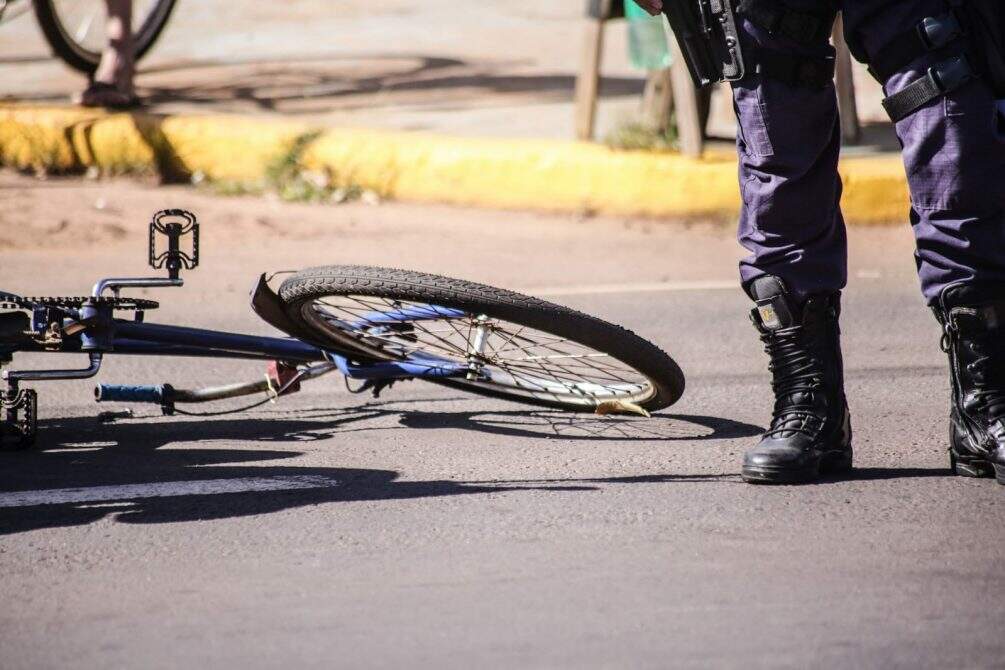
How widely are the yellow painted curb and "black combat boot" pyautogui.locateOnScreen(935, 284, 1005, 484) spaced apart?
3.39 metres

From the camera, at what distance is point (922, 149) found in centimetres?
287

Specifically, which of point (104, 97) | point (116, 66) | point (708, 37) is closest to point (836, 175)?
point (708, 37)

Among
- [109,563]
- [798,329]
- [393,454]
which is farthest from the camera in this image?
[393,454]

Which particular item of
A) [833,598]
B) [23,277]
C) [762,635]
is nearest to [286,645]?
[762,635]

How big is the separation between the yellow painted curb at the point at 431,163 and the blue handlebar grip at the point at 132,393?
3467 mm

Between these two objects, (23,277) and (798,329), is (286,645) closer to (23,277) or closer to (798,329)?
(798,329)

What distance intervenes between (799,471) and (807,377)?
0.71ft

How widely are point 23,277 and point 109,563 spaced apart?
3082 millimetres

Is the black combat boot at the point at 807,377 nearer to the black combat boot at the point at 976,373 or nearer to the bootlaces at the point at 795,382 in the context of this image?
the bootlaces at the point at 795,382

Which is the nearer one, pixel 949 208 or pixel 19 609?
pixel 19 609

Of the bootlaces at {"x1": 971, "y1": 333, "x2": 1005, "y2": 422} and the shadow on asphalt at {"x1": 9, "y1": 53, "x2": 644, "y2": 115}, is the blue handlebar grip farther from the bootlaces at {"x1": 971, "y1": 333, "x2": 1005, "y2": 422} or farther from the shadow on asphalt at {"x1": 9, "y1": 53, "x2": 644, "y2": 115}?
the shadow on asphalt at {"x1": 9, "y1": 53, "x2": 644, "y2": 115}

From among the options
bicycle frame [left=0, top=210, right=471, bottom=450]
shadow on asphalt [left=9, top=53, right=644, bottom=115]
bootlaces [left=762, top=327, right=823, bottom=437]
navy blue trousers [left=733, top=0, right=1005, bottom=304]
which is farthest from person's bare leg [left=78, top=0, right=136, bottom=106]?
bootlaces [left=762, top=327, right=823, bottom=437]

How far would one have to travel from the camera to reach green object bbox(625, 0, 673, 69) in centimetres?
673

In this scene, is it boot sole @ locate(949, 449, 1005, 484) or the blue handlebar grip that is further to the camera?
the blue handlebar grip
